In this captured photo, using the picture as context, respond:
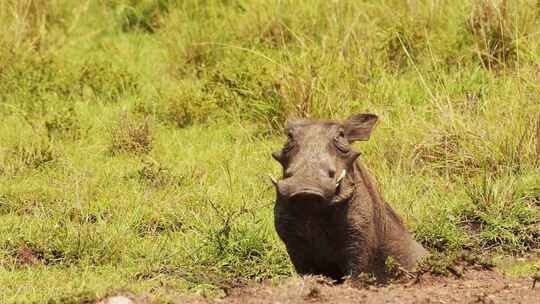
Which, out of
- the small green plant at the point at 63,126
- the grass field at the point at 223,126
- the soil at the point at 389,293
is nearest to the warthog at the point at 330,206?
the soil at the point at 389,293

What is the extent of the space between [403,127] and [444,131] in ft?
1.00

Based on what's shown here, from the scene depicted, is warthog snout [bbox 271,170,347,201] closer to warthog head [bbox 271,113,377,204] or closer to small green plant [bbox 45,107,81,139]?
warthog head [bbox 271,113,377,204]

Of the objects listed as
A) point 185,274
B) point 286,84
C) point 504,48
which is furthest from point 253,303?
point 504,48

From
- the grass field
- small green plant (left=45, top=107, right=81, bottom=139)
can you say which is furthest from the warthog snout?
small green plant (left=45, top=107, right=81, bottom=139)

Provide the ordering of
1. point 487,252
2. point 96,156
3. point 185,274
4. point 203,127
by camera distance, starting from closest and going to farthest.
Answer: point 185,274
point 487,252
point 96,156
point 203,127

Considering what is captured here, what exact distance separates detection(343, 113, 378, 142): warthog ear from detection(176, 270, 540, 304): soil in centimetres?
66

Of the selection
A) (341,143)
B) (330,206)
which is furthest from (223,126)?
(330,206)

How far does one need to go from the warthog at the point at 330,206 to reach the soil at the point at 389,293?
0.50ft

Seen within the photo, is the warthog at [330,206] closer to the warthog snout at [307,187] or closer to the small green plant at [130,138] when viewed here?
the warthog snout at [307,187]

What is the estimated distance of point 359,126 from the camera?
5.59 metres

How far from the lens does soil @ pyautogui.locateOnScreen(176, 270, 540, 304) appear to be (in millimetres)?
5039

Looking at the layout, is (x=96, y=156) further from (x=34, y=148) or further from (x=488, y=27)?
(x=488, y=27)

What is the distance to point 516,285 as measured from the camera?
548 cm

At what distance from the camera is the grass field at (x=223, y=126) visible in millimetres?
6293
